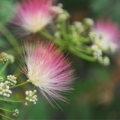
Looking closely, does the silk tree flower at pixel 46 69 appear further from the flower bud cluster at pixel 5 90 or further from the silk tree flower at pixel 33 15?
the silk tree flower at pixel 33 15

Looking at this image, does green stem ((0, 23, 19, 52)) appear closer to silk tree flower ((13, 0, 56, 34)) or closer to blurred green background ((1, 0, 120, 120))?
silk tree flower ((13, 0, 56, 34))

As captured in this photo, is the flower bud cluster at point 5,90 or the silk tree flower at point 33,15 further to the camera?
the silk tree flower at point 33,15

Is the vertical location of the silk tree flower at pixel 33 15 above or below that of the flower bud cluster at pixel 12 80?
above

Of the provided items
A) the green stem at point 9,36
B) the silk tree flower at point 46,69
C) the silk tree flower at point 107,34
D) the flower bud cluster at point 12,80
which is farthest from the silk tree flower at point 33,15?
the flower bud cluster at point 12,80

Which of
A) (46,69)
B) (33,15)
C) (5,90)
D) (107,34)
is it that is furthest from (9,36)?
(5,90)

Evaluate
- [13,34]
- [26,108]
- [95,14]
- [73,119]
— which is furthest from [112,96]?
[13,34]

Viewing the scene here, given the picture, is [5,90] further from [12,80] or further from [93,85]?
[93,85]
